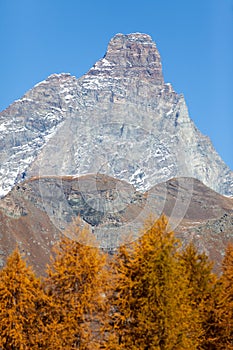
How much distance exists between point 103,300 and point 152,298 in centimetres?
374

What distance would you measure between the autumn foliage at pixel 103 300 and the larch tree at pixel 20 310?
0.06 m

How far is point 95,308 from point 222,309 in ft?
31.1

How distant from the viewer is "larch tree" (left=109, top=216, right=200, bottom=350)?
37688mm

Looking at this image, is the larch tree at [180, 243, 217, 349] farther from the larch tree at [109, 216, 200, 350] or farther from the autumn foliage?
the larch tree at [109, 216, 200, 350]

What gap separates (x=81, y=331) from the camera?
130ft

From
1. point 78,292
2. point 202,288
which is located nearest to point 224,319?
point 202,288

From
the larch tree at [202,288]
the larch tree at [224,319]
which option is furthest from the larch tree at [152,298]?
the larch tree at [224,319]

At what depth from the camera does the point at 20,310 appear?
135 ft

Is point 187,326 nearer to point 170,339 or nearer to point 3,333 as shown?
point 170,339

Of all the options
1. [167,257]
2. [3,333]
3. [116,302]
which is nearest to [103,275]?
[116,302]

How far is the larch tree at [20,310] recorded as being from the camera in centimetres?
4078

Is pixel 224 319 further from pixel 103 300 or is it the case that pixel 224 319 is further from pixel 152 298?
pixel 103 300

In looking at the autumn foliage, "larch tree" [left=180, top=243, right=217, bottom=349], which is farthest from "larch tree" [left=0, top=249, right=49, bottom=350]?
"larch tree" [left=180, top=243, right=217, bottom=349]

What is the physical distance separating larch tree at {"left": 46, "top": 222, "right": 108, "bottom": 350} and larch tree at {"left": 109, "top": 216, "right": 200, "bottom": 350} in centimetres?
117
